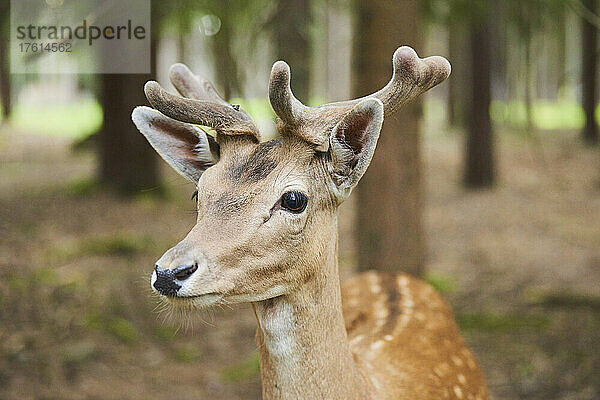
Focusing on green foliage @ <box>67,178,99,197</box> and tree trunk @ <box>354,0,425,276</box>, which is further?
green foliage @ <box>67,178,99,197</box>

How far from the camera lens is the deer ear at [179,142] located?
2.88 m

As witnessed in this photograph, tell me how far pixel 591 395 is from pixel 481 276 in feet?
9.24

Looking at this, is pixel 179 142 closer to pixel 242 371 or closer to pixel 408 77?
pixel 408 77

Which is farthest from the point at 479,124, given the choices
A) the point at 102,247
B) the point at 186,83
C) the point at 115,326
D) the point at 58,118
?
the point at 58,118

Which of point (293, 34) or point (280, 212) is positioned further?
point (293, 34)

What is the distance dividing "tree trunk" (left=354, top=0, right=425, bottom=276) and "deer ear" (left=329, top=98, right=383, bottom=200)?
2.68 m

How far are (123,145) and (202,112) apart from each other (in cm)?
771

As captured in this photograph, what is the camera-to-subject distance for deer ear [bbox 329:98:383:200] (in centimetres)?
251

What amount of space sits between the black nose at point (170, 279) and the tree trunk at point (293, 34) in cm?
314

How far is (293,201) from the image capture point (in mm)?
2543

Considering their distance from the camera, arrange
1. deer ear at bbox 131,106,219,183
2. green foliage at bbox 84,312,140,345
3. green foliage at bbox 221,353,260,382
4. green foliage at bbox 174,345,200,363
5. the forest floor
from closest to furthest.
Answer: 1. deer ear at bbox 131,106,219,183
2. the forest floor
3. green foliage at bbox 221,353,260,382
4. green foliage at bbox 174,345,200,363
5. green foliage at bbox 84,312,140,345

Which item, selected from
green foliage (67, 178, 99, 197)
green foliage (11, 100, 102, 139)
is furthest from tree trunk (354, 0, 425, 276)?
green foliage (11, 100, 102, 139)

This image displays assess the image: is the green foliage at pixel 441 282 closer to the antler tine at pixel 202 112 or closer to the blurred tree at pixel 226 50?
the blurred tree at pixel 226 50

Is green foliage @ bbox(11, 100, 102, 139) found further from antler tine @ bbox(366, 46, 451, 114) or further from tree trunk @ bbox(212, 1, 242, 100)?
antler tine @ bbox(366, 46, 451, 114)
